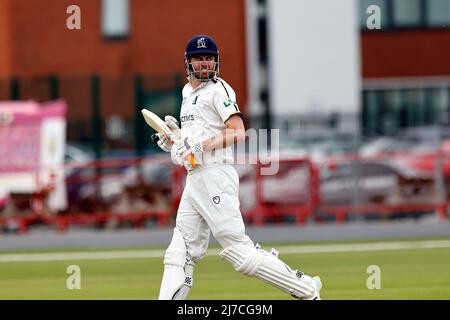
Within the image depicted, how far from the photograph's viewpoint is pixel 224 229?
441 inches

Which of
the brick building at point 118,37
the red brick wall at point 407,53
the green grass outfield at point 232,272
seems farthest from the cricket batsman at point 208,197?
the red brick wall at point 407,53

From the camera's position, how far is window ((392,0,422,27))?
47.1m

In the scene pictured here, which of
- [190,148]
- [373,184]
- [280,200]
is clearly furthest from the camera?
[373,184]

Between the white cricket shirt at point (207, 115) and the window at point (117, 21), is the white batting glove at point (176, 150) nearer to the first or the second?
the white cricket shirt at point (207, 115)

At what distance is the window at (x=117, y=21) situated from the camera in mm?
44531

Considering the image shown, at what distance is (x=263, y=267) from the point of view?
1120 centimetres

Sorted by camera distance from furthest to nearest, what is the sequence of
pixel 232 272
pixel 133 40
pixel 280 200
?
pixel 133 40, pixel 280 200, pixel 232 272

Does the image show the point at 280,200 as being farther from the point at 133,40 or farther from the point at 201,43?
the point at 133,40

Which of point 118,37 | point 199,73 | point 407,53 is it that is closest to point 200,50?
point 199,73

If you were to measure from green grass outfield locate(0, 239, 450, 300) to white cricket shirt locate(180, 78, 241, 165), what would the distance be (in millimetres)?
2553

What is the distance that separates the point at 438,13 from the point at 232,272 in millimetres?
31796
